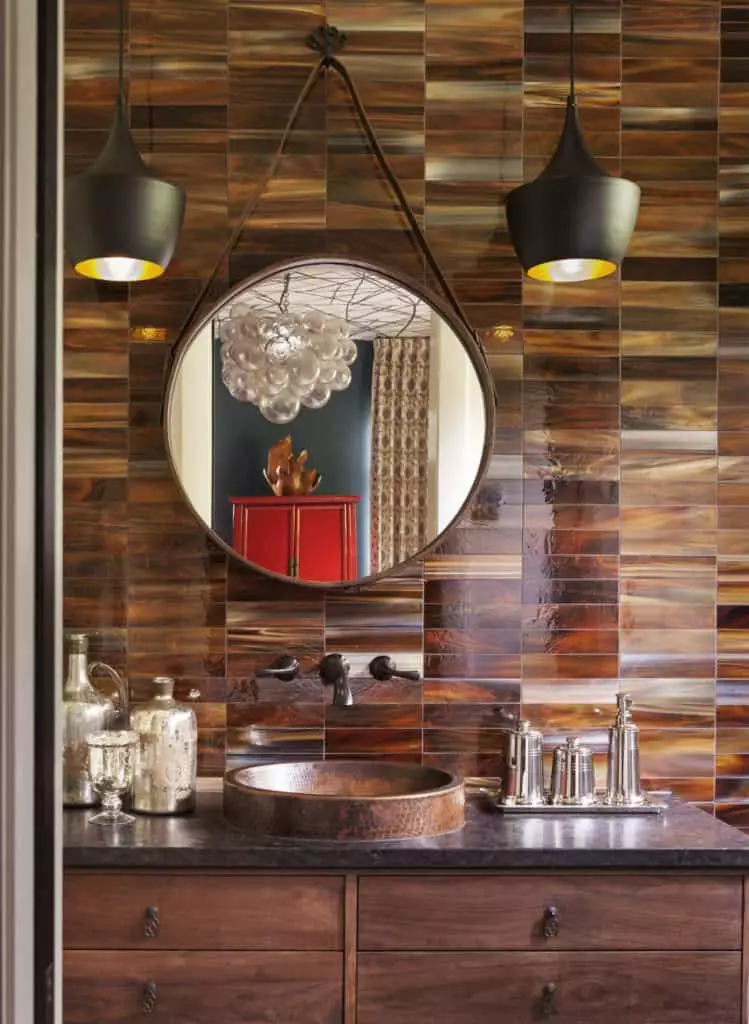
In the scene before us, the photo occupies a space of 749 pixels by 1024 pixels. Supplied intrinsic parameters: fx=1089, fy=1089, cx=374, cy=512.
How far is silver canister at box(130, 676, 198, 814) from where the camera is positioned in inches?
83.4

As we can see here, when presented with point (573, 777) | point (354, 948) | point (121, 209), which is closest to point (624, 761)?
point (573, 777)

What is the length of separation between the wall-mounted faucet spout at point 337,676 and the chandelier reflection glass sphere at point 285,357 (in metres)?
0.53

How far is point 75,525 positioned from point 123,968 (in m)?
0.94

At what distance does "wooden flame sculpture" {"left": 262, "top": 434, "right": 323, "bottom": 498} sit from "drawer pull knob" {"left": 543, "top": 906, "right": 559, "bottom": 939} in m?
0.99

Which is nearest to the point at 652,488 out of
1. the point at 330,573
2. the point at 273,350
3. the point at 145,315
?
the point at 330,573

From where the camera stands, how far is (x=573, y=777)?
219cm

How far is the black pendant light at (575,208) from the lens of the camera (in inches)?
82.0

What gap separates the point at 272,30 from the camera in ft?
7.93

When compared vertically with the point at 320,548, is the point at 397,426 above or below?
above

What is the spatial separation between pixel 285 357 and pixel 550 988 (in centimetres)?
136

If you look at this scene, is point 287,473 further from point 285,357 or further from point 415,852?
point 415,852

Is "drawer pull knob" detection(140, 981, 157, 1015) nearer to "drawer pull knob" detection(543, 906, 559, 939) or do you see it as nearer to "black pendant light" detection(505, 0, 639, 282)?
"drawer pull knob" detection(543, 906, 559, 939)

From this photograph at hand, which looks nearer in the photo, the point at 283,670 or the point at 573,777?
the point at 573,777

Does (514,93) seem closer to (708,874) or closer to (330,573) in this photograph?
(330,573)
